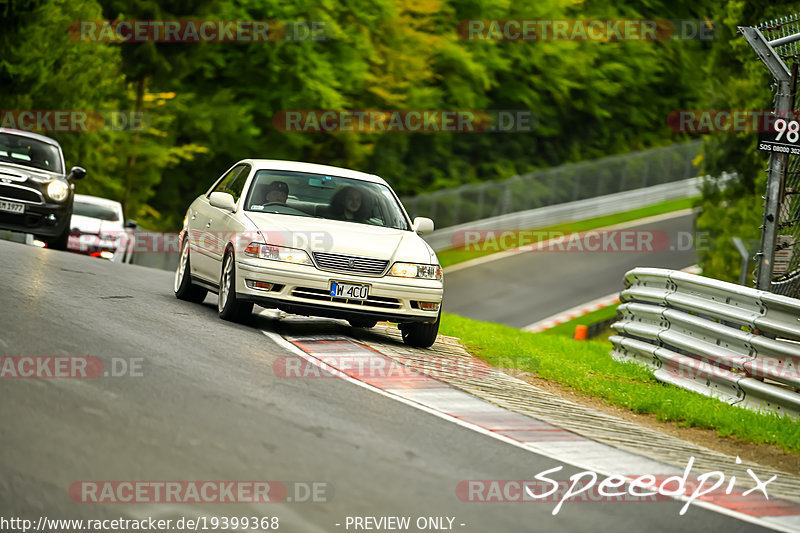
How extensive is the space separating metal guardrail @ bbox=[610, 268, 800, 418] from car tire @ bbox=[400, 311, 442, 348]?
2.30m

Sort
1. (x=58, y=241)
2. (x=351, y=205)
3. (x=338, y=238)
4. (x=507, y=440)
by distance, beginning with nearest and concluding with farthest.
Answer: (x=507, y=440) < (x=338, y=238) < (x=351, y=205) < (x=58, y=241)

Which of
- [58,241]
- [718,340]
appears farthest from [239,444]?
[58,241]

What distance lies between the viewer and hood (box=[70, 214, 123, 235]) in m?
23.6

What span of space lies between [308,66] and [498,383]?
3014cm

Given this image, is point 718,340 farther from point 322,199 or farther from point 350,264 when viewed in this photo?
point 322,199

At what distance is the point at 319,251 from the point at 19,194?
9.55m

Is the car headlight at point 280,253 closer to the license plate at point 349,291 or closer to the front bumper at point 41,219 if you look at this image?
the license plate at point 349,291

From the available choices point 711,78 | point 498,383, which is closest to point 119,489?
point 498,383

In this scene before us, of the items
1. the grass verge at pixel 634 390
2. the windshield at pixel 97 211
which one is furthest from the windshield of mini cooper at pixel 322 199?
the windshield at pixel 97 211

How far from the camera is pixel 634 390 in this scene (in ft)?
35.4

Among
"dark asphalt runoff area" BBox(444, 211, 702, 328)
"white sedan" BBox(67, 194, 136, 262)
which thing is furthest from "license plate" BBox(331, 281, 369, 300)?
"dark asphalt runoff area" BBox(444, 211, 702, 328)

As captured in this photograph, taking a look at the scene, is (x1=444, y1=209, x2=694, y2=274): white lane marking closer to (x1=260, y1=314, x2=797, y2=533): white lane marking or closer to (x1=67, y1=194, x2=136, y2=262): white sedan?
(x1=67, y1=194, x2=136, y2=262): white sedan

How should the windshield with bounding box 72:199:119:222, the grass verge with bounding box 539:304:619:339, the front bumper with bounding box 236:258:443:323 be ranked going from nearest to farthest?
the front bumper with bounding box 236:258:443:323 → the windshield with bounding box 72:199:119:222 → the grass verge with bounding box 539:304:619:339

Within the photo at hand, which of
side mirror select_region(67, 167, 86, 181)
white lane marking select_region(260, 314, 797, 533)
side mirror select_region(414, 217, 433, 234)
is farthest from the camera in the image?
side mirror select_region(67, 167, 86, 181)
